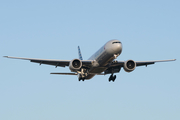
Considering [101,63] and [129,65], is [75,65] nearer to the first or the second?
[101,63]

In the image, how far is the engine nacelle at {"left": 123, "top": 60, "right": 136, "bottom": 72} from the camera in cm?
5021

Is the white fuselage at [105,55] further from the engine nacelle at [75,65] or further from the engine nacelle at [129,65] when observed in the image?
the engine nacelle at [129,65]

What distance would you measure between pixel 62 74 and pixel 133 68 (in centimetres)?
1093

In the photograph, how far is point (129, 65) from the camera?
1996 inches

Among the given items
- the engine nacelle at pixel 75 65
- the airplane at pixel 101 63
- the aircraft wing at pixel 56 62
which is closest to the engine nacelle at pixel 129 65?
the airplane at pixel 101 63

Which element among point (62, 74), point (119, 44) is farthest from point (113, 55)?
point (62, 74)

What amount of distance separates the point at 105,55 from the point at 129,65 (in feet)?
19.3

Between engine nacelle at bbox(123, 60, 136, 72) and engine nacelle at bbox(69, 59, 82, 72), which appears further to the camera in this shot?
engine nacelle at bbox(123, 60, 136, 72)

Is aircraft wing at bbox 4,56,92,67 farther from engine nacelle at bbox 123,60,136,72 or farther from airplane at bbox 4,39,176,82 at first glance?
engine nacelle at bbox 123,60,136,72

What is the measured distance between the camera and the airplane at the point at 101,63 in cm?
4586

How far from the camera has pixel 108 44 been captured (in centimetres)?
4631

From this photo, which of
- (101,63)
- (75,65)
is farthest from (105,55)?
(75,65)

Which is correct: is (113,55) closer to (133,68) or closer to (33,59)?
(133,68)

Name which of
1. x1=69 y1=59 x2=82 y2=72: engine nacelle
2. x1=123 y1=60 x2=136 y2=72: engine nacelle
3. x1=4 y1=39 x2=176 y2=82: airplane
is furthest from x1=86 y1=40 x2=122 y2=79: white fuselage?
x1=123 y1=60 x2=136 y2=72: engine nacelle
